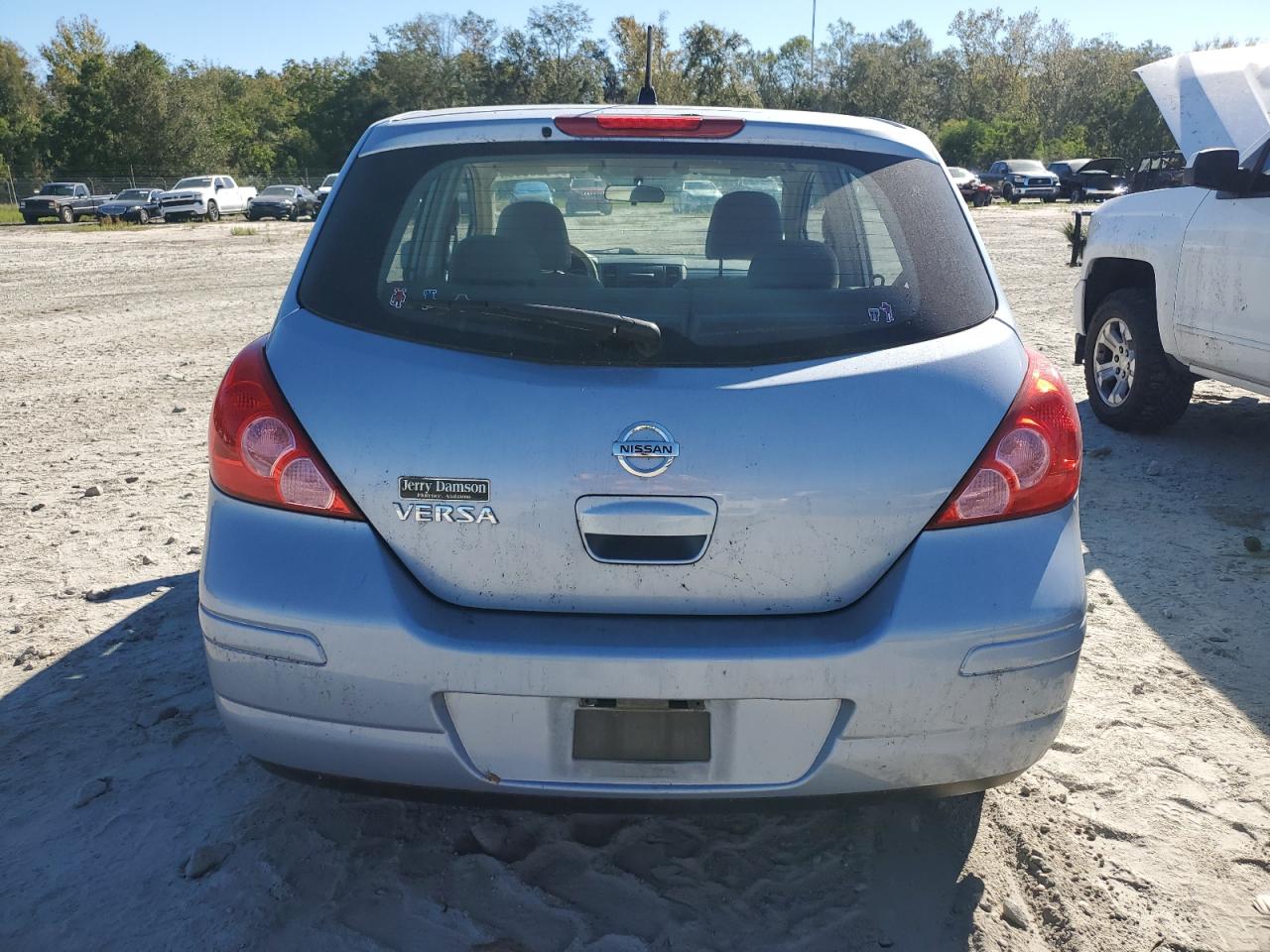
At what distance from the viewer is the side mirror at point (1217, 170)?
5.23m

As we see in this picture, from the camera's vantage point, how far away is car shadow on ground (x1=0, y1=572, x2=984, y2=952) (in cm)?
236

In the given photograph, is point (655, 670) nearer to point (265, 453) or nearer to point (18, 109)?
point (265, 453)

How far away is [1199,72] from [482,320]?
5414 millimetres

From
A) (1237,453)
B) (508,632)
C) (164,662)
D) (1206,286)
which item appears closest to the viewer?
(508,632)

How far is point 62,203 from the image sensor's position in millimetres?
40875

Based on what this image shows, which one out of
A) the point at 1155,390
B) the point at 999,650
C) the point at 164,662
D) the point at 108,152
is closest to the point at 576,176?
the point at 999,650

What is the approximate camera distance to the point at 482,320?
7.33 feet

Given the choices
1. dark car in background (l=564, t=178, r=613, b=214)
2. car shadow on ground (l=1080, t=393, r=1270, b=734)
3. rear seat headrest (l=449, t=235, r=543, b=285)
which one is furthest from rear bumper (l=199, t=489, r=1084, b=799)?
car shadow on ground (l=1080, t=393, r=1270, b=734)

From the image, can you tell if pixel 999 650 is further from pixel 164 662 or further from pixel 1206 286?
pixel 1206 286

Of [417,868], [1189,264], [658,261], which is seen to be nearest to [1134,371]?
[1189,264]

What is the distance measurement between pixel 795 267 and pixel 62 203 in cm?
4527

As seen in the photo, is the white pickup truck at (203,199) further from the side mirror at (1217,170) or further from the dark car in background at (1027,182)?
the side mirror at (1217,170)

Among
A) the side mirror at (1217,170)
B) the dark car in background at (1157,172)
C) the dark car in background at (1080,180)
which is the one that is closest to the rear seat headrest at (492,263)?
the side mirror at (1217,170)

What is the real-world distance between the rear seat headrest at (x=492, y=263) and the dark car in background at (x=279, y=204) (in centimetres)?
4134
